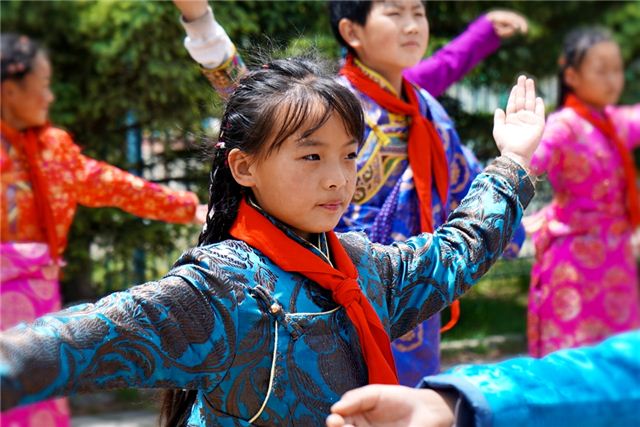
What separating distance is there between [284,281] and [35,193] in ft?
7.43

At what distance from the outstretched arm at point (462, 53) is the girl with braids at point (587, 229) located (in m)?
0.69

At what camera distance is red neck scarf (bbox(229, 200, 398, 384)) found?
2.12 meters

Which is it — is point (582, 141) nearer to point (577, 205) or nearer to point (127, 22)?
point (577, 205)

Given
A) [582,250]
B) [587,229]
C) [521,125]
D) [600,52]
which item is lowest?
[582,250]

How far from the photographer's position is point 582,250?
483 centimetres

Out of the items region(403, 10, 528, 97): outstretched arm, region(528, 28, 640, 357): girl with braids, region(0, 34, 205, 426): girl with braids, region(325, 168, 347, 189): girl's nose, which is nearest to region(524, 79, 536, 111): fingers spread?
region(325, 168, 347, 189): girl's nose

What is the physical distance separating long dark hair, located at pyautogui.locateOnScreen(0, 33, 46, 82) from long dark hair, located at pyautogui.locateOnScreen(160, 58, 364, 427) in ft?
7.00

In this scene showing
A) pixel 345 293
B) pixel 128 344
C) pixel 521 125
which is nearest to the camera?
pixel 128 344

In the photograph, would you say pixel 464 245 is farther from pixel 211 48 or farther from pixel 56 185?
pixel 56 185

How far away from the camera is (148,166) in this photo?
235 inches

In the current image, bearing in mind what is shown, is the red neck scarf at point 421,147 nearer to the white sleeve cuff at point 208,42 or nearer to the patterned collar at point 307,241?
the white sleeve cuff at point 208,42

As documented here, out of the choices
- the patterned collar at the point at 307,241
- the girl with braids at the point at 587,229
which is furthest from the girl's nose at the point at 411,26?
the girl with braids at the point at 587,229

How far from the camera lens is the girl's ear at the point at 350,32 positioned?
3.54 meters

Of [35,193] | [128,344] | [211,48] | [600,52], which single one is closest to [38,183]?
[35,193]
